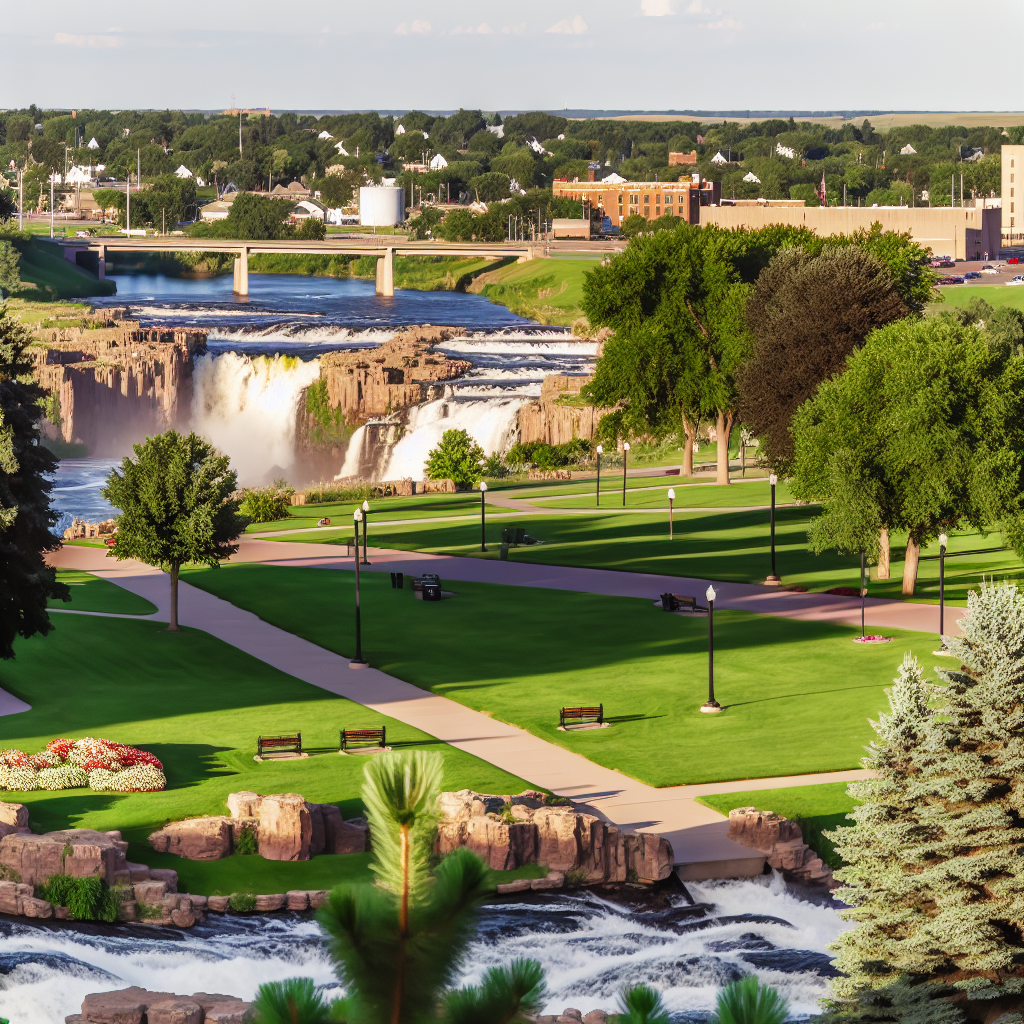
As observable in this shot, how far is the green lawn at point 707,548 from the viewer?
5541 centimetres

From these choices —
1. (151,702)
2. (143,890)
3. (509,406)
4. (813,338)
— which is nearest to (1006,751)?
(143,890)

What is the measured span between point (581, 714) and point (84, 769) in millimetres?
11320

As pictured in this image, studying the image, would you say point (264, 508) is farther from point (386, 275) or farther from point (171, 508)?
point (386, 275)

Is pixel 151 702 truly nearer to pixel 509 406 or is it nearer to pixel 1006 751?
pixel 1006 751

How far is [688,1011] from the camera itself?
83.3ft

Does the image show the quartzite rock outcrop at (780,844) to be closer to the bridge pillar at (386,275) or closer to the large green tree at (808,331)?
the large green tree at (808,331)

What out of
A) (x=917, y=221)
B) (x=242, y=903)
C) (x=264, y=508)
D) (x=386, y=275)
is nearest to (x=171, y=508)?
(x=242, y=903)

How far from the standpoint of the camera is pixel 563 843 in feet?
98.3

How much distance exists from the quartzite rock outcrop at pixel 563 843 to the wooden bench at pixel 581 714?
7957mm

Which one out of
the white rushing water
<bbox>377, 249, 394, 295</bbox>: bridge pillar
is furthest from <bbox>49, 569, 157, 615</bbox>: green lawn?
<bbox>377, 249, 394, 295</bbox>: bridge pillar

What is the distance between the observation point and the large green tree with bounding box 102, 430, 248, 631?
4734 centimetres

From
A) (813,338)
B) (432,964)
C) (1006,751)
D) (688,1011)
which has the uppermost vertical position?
(813,338)

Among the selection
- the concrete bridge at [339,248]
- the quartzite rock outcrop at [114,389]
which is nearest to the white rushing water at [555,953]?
the quartzite rock outcrop at [114,389]

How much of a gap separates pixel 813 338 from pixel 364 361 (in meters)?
53.9
